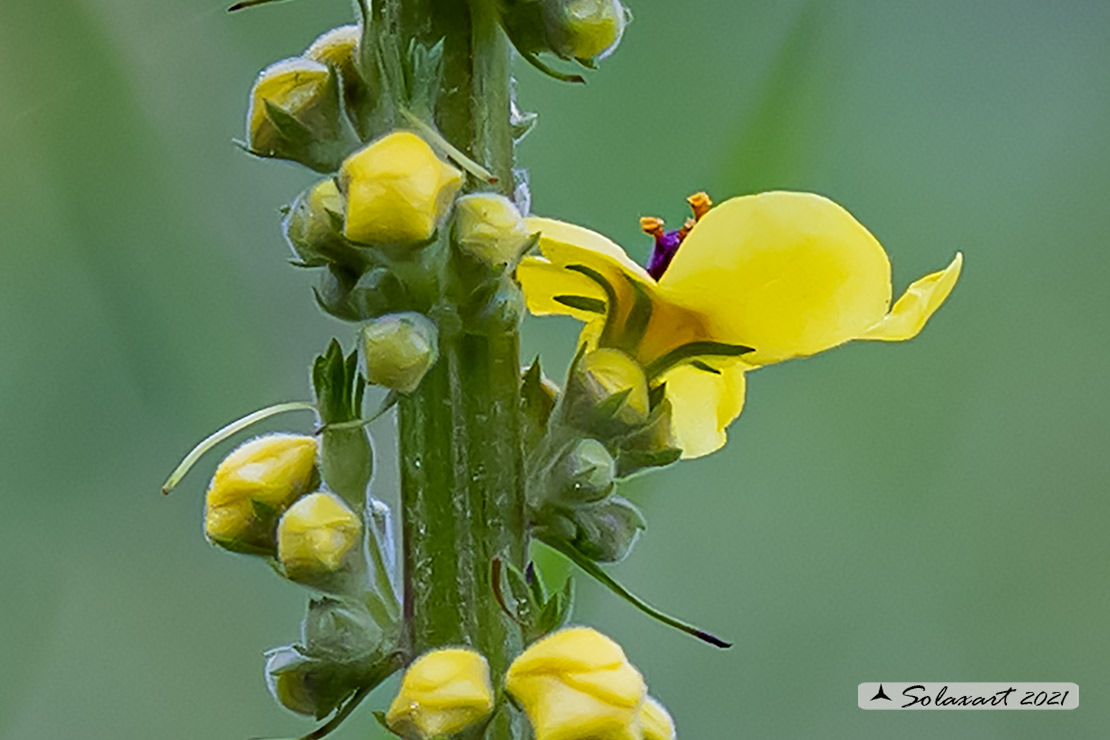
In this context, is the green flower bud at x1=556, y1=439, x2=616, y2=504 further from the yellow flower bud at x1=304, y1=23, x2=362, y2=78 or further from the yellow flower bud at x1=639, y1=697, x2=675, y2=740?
the yellow flower bud at x1=304, y1=23, x2=362, y2=78

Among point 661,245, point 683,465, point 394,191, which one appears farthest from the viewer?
point 683,465

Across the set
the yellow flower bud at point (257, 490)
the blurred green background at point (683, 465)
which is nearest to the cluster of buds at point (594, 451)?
the yellow flower bud at point (257, 490)

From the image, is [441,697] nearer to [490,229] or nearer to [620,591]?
[620,591]

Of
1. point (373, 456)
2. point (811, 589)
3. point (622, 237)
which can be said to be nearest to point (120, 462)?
point (622, 237)

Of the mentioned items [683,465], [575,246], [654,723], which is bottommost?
[683,465]

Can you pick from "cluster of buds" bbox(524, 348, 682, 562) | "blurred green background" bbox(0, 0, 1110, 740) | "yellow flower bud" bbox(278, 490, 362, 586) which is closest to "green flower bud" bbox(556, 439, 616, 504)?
"cluster of buds" bbox(524, 348, 682, 562)

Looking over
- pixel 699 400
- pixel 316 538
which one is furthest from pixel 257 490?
pixel 699 400
